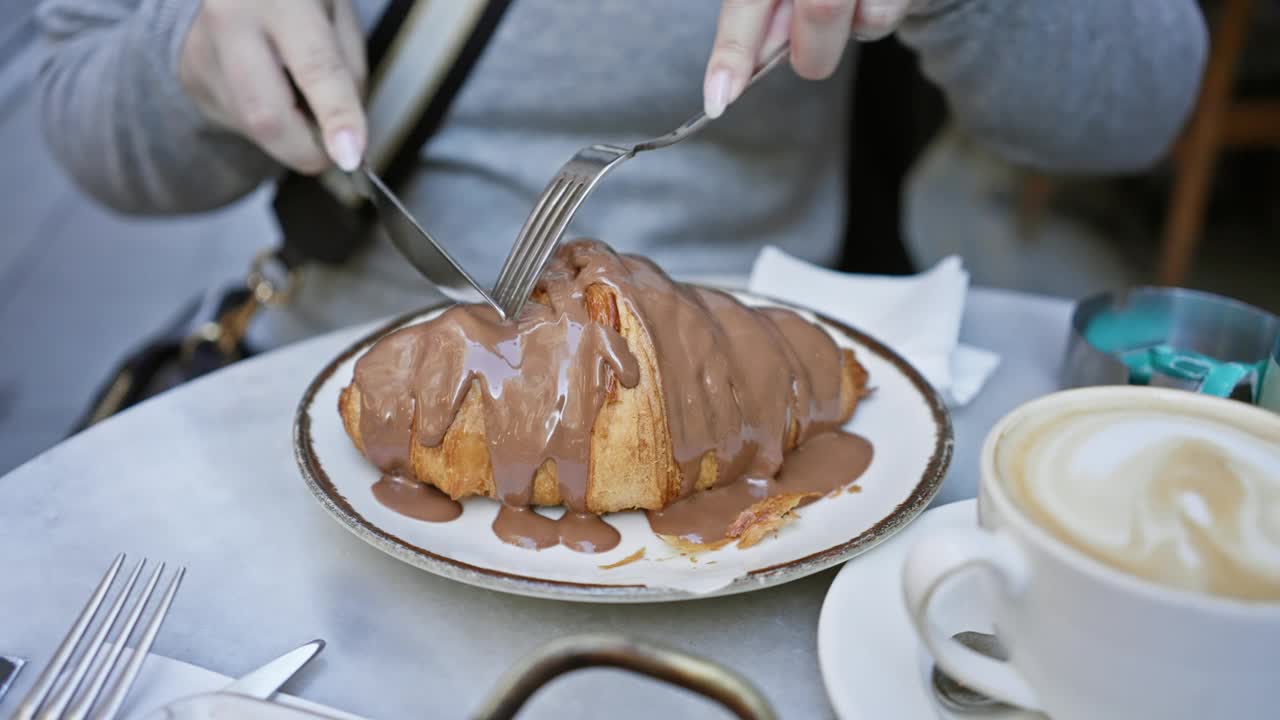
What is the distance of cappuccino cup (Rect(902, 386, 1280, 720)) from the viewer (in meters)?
0.44

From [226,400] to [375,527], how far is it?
346 mm

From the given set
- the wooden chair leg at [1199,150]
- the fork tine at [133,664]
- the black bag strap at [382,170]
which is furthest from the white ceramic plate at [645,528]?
the wooden chair leg at [1199,150]

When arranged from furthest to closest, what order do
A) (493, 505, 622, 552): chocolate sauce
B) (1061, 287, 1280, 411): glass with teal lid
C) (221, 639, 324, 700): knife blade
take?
1. (1061, 287, 1280, 411): glass with teal lid
2. (493, 505, 622, 552): chocolate sauce
3. (221, 639, 324, 700): knife blade

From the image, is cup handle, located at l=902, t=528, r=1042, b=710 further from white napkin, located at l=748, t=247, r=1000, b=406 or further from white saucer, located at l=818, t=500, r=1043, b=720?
white napkin, located at l=748, t=247, r=1000, b=406

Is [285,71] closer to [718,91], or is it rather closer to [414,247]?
[414,247]

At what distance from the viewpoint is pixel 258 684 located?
55cm

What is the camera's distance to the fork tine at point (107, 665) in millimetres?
503

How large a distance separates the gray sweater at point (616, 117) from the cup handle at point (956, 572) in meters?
0.79

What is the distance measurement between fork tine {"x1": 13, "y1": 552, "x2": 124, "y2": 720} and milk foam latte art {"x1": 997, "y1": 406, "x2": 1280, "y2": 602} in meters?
0.49

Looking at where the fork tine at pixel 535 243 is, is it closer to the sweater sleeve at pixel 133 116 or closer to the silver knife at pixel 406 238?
the silver knife at pixel 406 238

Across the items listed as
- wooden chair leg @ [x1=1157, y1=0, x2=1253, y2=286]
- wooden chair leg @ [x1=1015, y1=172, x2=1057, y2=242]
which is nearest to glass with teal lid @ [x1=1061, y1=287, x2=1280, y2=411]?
wooden chair leg @ [x1=1157, y1=0, x2=1253, y2=286]

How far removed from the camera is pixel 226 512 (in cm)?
75

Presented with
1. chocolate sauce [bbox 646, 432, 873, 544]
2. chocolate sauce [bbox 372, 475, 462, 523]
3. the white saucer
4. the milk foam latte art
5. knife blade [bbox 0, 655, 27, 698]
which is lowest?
chocolate sauce [bbox 372, 475, 462, 523]

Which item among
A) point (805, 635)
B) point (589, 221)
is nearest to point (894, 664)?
point (805, 635)
